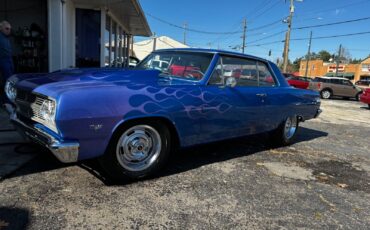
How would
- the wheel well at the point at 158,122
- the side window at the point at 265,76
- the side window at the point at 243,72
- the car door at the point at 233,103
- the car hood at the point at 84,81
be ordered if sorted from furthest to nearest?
the side window at the point at 265,76, the side window at the point at 243,72, the car door at the point at 233,103, the wheel well at the point at 158,122, the car hood at the point at 84,81

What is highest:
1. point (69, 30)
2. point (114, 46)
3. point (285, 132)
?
point (69, 30)

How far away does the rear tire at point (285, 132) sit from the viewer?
584cm

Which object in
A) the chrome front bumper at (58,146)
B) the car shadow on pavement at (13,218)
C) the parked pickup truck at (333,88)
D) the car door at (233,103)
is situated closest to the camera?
the car shadow on pavement at (13,218)

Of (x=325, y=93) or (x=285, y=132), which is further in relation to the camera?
(x=325, y=93)

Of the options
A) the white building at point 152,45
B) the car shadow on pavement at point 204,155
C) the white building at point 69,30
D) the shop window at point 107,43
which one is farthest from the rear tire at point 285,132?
the white building at point 152,45

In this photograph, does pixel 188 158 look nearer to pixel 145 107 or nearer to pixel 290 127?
pixel 145 107

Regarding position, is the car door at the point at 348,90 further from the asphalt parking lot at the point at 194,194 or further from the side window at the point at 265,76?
the side window at the point at 265,76

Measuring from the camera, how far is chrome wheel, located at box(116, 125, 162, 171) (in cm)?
358

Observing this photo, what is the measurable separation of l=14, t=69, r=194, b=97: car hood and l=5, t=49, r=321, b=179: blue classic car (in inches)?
0.4

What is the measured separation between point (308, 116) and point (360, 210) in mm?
3094

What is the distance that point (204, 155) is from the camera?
5.03m

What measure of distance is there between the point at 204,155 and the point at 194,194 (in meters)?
1.51

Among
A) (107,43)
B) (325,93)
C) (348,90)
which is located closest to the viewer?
(107,43)

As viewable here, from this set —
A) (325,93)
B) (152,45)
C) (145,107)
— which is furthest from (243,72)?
(152,45)
